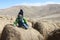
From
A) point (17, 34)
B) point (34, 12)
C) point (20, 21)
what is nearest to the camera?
point (17, 34)

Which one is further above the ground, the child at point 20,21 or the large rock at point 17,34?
the child at point 20,21

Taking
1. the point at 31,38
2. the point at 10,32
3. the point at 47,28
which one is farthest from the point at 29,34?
the point at 47,28

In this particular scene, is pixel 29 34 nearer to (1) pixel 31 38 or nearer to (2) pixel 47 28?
(1) pixel 31 38

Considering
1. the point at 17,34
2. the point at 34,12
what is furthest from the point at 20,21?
the point at 34,12

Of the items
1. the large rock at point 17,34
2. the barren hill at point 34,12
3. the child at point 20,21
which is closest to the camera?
the large rock at point 17,34

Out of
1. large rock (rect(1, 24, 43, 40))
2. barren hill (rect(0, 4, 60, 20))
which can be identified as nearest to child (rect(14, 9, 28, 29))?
large rock (rect(1, 24, 43, 40))

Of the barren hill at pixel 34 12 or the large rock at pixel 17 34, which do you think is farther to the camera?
the barren hill at pixel 34 12

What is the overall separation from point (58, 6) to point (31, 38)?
113476 millimetres

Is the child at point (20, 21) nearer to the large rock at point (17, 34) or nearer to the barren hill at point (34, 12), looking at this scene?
the large rock at point (17, 34)

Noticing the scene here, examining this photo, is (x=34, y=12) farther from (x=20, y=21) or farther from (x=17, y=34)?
(x=17, y=34)

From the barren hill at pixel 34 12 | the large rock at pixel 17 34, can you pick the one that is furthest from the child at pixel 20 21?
the barren hill at pixel 34 12

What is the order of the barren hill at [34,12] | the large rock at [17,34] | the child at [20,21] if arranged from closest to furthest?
1. the large rock at [17,34]
2. the child at [20,21]
3. the barren hill at [34,12]

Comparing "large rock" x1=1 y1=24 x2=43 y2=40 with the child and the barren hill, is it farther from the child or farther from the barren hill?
the barren hill

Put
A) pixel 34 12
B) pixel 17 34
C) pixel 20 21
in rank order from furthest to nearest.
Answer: pixel 34 12 < pixel 20 21 < pixel 17 34
